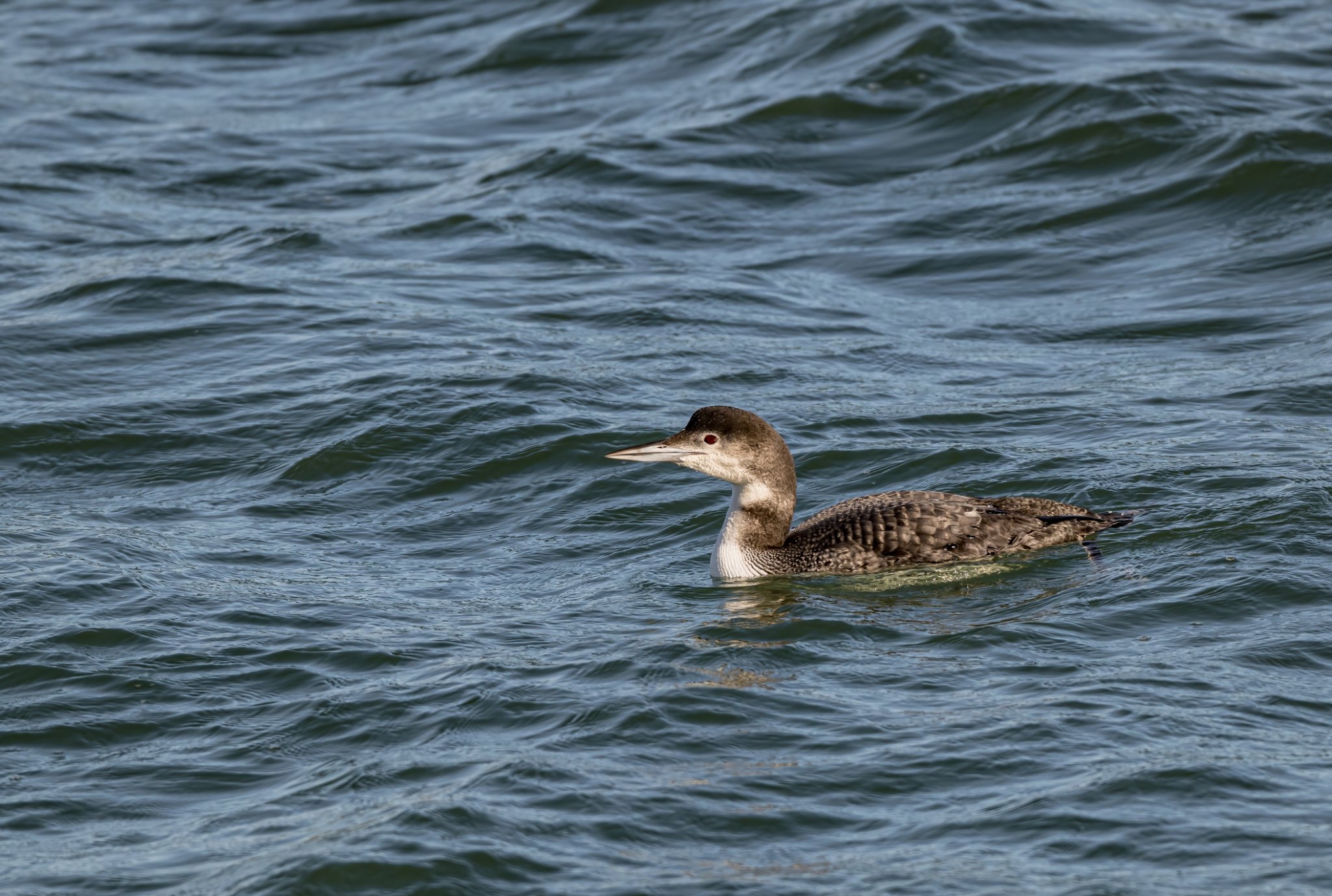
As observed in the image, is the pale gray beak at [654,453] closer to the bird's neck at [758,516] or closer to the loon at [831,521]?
the loon at [831,521]

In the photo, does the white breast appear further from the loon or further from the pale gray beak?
the pale gray beak

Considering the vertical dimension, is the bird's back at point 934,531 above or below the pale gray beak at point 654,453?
below

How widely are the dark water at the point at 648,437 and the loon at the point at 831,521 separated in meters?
0.17

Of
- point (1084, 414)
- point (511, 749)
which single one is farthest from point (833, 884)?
point (1084, 414)

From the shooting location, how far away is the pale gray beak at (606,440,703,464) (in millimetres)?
10055

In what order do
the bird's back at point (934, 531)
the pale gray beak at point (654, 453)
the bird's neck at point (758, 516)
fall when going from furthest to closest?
the bird's neck at point (758, 516) → the pale gray beak at point (654, 453) → the bird's back at point (934, 531)

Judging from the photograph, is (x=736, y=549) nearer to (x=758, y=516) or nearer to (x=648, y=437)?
(x=758, y=516)

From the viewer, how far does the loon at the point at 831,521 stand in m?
9.91

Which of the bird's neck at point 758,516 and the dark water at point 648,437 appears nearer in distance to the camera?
the dark water at point 648,437

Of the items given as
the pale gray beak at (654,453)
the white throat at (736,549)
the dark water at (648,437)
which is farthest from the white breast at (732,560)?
the pale gray beak at (654,453)

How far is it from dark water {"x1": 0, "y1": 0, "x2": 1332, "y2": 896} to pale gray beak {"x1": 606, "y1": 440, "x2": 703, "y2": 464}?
699 millimetres

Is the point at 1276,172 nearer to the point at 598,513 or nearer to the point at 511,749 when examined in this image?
the point at 598,513

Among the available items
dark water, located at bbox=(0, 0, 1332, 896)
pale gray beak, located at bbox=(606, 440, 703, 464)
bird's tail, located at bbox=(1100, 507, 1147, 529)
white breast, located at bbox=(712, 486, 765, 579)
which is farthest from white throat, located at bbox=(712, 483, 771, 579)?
bird's tail, located at bbox=(1100, 507, 1147, 529)

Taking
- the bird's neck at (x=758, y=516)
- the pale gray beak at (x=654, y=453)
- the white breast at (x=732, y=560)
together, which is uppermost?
the pale gray beak at (x=654, y=453)
